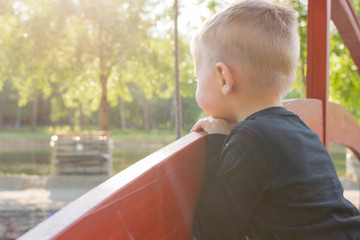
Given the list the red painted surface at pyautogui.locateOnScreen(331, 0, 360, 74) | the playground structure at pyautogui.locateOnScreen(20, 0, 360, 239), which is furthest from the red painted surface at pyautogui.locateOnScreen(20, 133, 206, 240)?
the red painted surface at pyautogui.locateOnScreen(331, 0, 360, 74)

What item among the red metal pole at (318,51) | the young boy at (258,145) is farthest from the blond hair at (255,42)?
the red metal pole at (318,51)

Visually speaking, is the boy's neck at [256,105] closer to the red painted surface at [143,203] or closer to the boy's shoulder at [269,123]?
the boy's shoulder at [269,123]

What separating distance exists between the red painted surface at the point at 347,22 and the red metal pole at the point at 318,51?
14.0 inches

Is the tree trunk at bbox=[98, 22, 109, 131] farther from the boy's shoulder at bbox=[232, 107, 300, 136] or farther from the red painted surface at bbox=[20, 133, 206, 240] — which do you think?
the red painted surface at bbox=[20, 133, 206, 240]

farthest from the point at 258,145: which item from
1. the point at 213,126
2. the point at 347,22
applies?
the point at 347,22

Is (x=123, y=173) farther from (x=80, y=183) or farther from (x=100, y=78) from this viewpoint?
(x=100, y=78)

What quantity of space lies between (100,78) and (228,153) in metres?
13.5

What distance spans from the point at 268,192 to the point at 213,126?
26cm

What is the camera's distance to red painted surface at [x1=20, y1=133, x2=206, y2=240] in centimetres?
49

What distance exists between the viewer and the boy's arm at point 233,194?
86 centimetres

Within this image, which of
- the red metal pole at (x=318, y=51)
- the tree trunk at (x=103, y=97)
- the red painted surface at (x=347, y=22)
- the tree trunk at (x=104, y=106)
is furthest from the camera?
the tree trunk at (x=104, y=106)

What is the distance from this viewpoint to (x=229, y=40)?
102 cm

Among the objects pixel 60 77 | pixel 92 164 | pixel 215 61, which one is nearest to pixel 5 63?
pixel 60 77

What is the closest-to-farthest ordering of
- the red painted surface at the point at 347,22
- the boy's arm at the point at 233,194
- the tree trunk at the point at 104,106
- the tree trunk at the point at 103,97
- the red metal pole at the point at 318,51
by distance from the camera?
the boy's arm at the point at 233,194
the red metal pole at the point at 318,51
the red painted surface at the point at 347,22
the tree trunk at the point at 103,97
the tree trunk at the point at 104,106
